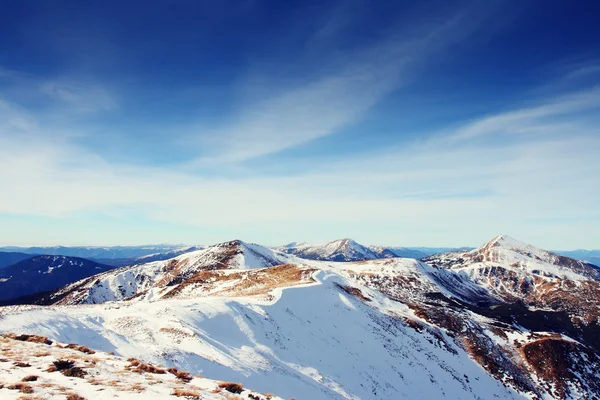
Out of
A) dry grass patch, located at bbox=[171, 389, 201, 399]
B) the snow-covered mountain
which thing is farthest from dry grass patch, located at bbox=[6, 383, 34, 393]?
the snow-covered mountain

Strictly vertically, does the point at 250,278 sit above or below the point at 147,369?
below

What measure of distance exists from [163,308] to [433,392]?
36606 millimetres

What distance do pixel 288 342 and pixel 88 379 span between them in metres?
30.2

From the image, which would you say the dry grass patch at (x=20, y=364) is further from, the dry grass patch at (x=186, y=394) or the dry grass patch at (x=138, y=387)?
the dry grass patch at (x=186, y=394)

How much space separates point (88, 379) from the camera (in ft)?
50.6

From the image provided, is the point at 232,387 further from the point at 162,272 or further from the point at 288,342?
the point at 162,272

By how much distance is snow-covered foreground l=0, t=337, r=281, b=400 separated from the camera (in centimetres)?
1336

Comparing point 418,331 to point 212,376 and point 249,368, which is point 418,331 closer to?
point 249,368

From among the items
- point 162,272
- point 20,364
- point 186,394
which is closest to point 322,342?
point 186,394

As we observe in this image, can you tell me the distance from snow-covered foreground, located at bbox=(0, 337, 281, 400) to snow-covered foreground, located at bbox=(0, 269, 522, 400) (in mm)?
8908

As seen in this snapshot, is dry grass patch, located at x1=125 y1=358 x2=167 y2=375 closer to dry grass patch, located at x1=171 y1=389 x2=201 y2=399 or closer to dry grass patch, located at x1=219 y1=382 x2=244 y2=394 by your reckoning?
dry grass patch, located at x1=219 y1=382 x2=244 y2=394

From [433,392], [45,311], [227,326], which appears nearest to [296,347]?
[227,326]

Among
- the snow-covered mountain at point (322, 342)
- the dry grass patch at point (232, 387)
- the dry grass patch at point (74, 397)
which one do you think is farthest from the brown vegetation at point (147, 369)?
the snow-covered mountain at point (322, 342)

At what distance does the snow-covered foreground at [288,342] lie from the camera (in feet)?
96.1
